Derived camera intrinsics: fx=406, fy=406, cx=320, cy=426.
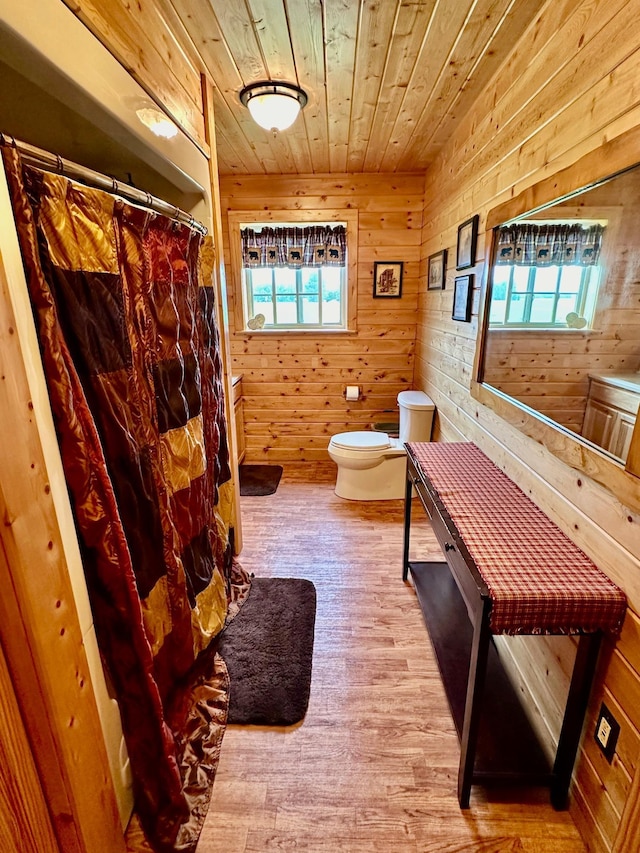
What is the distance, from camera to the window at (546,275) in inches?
45.8

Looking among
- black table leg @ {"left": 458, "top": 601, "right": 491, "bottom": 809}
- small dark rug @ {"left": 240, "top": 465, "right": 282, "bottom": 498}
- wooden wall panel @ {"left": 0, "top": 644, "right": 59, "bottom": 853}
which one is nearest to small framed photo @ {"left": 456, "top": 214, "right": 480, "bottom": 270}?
black table leg @ {"left": 458, "top": 601, "right": 491, "bottom": 809}

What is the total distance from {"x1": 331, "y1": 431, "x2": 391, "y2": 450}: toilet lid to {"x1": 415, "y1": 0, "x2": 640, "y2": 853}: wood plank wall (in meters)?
0.86

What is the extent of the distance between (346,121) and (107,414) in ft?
7.49

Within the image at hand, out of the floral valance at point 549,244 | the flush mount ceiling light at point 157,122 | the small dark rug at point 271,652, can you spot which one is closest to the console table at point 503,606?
the small dark rug at point 271,652

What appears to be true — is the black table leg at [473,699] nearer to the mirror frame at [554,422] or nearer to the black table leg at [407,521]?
the mirror frame at [554,422]

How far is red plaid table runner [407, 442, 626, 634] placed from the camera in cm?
101

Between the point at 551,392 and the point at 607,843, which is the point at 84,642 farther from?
the point at 551,392

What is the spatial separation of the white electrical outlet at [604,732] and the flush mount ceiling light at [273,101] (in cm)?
265

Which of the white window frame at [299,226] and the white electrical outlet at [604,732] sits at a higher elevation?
the white window frame at [299,226]

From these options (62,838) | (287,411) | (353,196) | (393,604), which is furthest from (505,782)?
(353,196)

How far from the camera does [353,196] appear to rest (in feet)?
10.8

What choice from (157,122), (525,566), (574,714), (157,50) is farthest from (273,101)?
(574,714)

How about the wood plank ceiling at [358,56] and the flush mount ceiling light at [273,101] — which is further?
the flush mount ceiling light at [273,101]

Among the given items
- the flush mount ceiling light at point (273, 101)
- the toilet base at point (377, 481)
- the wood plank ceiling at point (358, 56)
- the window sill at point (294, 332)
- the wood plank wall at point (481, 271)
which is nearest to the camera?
the wood plank wall at point (481, 271)
